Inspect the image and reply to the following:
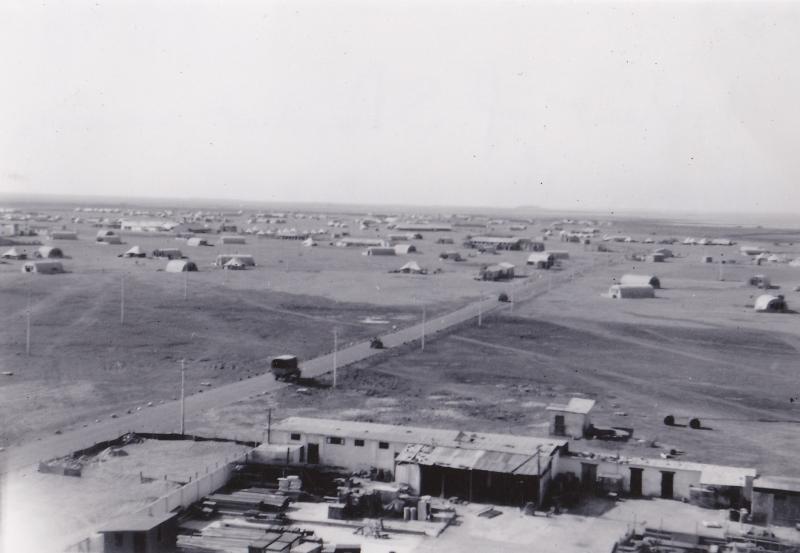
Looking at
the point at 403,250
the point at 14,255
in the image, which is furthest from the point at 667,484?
the point at 403,250

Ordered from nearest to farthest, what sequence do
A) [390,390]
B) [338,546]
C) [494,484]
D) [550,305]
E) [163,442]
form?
[338,546] → [494,484] → [163,442] → [390,390] → [550,305]

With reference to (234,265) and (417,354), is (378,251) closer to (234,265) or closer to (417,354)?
(234,265)

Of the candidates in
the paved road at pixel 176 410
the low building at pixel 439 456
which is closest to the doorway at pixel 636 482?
the low building at pixel 439 456

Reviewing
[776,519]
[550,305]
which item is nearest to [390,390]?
[776,519]

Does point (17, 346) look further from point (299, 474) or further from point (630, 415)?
point (630, 415)

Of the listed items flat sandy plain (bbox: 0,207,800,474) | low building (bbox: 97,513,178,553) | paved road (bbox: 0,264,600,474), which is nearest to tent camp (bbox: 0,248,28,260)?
flat sandy plain (bbox: 0,207,800,474)

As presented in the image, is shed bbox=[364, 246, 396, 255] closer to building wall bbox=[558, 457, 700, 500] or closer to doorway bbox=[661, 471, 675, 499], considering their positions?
building wall bbox=[558, 457, 700, 500]
